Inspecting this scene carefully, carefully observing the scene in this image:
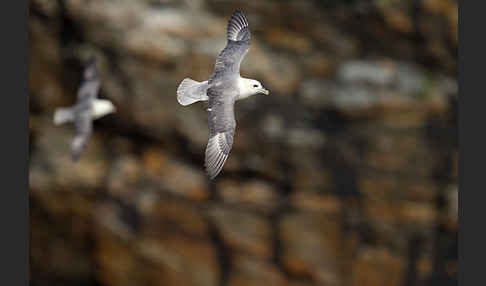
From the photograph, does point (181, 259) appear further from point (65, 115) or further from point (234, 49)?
point (234, 49)

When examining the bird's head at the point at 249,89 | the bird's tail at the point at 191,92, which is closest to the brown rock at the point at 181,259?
the bird's tail at the point at 191,92

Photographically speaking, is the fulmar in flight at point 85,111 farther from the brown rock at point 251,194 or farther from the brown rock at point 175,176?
the brown rock at point 251,194

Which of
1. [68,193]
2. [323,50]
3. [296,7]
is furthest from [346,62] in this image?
[68,193]

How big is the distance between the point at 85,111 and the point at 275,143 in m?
2.06

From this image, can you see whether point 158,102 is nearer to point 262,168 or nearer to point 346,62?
point 262,168

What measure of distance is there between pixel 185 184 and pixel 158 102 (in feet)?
2.78

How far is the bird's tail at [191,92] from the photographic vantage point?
3.63m

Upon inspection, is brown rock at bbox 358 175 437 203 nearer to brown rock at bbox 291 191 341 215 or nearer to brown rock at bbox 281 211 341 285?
brown rock at bbox 291 191 341 215

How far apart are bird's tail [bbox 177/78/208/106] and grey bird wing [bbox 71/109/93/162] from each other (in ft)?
5.44

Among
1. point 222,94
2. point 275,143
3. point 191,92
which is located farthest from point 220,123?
point 275,143

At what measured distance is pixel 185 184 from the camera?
6973 millimetres

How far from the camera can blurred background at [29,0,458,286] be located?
6602 millimetres

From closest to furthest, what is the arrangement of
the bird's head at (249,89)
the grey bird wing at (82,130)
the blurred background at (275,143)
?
the bird's head at (249,89) < the grey bird wing at (82,130) < the blurred background at (275,143)

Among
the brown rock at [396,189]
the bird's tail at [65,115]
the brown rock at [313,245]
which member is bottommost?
the brown rock at [313,245]
